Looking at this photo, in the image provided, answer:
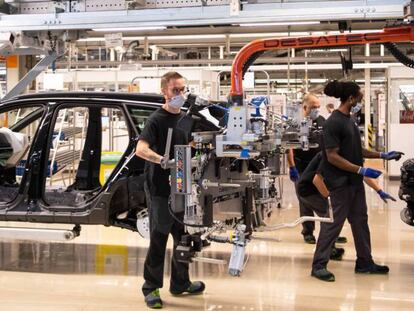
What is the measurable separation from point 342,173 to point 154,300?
194 cm

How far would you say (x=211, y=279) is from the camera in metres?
5.32

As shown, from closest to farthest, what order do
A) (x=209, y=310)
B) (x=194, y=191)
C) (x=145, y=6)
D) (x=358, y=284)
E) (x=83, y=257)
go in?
(x=194, y=191)
(x=209, y=310)
(x=358, y=284)
(x=83, y=257)
(x=145, y=6)

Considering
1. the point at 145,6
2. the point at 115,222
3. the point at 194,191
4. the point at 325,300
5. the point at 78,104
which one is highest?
the point at 145,6

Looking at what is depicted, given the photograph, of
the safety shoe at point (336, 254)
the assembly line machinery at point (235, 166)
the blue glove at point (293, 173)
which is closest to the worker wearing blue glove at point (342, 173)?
the assembly line machinery at point (235, 166)

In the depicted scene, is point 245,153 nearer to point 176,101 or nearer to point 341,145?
point 176,101

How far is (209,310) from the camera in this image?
4461 mm

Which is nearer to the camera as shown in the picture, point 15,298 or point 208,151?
point 208,151

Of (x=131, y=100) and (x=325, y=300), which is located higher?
(x=131, y=100)

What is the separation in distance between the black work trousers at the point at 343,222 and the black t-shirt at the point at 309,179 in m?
0.82

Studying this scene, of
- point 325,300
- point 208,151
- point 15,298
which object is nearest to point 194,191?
point 208,151

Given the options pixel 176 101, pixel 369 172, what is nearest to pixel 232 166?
pixel 176 101

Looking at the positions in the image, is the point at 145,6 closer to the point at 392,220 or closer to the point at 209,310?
the point at 209,310

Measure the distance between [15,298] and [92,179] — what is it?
2.13 m

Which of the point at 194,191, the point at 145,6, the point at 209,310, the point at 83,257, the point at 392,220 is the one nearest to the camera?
the point at 194,191
